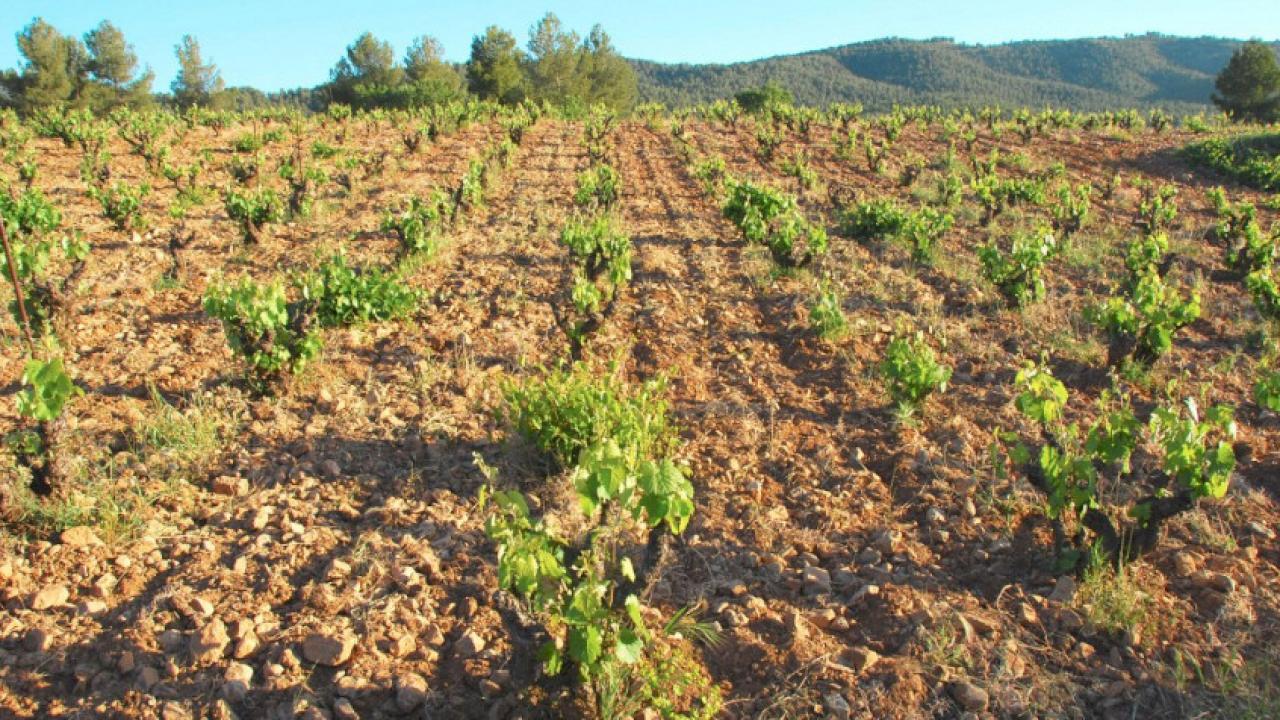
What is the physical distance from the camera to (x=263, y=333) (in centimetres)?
503

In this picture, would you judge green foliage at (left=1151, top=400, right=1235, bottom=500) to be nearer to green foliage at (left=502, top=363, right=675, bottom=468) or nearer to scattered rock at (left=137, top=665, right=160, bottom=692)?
green foliage at (left=502, top=363, right=675, bottom=468)

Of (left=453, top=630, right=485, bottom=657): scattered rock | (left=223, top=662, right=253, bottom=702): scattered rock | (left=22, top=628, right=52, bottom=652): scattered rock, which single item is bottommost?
(left=453, top=630, right=485, bottom=657): scattered rock

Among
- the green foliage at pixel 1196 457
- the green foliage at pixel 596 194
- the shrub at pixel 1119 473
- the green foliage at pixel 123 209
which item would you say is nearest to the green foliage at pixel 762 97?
the green foliage at pixel 596 194

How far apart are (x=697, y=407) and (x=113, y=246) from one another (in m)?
7.45

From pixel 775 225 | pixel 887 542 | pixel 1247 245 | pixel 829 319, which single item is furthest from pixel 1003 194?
pixel 887 542

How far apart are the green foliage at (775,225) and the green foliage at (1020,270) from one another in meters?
1.79

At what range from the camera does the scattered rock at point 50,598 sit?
10.6ft

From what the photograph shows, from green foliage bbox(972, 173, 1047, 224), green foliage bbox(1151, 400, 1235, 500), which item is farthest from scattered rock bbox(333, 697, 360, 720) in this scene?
green foliage bbox(972, 173, 1047, 224)

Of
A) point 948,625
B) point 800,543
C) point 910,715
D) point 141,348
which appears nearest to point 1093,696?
point 948,625

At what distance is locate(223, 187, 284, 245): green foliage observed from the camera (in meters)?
8.75

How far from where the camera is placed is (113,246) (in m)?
8.70

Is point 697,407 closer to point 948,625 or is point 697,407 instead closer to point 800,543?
point 800,543

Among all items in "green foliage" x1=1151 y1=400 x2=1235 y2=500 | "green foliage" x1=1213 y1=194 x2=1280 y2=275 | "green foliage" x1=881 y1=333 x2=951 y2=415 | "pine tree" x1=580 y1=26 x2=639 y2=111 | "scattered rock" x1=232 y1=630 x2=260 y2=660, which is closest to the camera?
"scattered rock" x1=232 y1=630 x2=260 y2=660

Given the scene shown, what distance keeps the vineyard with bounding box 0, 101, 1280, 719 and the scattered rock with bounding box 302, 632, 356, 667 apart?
0.6 inches
